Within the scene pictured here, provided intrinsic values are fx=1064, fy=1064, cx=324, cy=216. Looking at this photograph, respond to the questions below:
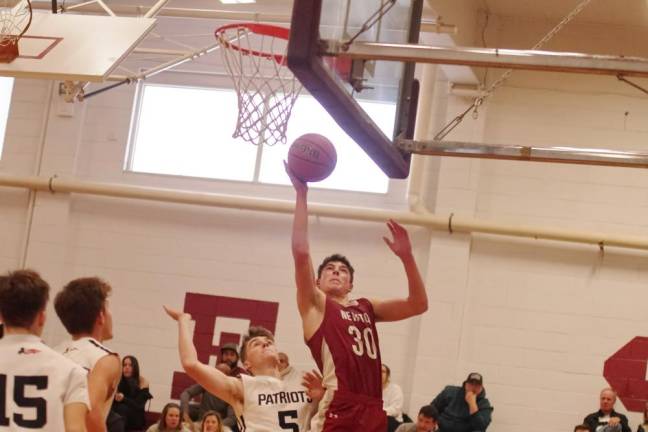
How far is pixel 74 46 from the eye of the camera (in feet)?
25.1

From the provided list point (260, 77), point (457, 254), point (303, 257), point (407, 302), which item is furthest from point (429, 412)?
point (303, 257)

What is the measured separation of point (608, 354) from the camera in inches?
447

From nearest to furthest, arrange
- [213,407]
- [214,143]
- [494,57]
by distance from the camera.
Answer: [494,57], [213,407], [214,143]

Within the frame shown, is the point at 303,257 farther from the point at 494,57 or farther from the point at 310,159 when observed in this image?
the point at 494,57

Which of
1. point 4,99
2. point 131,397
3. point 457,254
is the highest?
point 4,99

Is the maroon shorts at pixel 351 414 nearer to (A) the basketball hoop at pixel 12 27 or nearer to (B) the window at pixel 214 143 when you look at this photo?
(A) the basketball hoop at pixel 12 27

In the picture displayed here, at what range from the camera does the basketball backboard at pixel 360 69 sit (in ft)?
15.2

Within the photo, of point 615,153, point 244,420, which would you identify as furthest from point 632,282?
point 244,420

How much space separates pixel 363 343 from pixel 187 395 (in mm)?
6534

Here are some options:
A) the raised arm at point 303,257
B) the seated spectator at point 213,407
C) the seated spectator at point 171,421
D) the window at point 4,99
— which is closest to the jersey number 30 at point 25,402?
the raised arm at point 303,257

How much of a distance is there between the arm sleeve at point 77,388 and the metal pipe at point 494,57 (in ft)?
5.88

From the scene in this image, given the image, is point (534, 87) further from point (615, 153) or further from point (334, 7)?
point (334, 7)

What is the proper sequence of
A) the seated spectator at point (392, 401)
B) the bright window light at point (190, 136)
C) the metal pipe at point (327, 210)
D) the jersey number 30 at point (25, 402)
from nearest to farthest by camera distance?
the jersey number 30 at point (25, 402), the seated spectator at point (392, 401), the metal pipe at point (327, 210), the bright window light at point (190, 136)

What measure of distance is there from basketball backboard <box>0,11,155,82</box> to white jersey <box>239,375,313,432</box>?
8.25 feet
